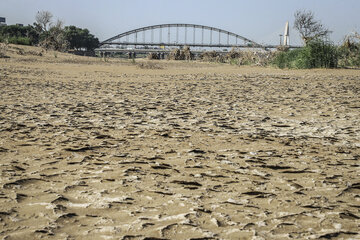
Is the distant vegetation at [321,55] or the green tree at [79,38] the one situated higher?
the green tree at [79,38]

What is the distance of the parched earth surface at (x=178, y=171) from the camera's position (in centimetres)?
196

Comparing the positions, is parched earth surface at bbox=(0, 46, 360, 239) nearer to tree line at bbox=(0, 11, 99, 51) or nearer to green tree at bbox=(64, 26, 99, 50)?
tree line at bbox=(0, 11, 99, 51)

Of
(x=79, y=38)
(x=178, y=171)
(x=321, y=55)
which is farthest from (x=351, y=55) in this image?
(x=79, y=38)

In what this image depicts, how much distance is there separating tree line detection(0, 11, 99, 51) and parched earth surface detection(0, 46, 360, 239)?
3118 cm

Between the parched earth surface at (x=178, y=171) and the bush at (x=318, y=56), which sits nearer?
the parched earth surface at (x=178, y=171)

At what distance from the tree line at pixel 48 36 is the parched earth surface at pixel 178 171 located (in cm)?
3118

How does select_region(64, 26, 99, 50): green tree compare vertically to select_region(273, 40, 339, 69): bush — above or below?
above

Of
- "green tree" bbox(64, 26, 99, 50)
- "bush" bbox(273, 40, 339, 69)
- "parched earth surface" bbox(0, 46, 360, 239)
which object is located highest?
"green tree" bbox(64, 26, 99, 50)

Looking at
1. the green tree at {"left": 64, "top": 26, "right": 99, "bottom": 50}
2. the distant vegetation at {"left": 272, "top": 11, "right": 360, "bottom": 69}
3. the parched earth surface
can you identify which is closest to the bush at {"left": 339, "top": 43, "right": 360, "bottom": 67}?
the distant vegetation at {"left": 272, "top": 11, "right": 360, "bottom": 69}

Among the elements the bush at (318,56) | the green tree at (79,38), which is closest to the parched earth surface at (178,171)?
the bush at (318,56)

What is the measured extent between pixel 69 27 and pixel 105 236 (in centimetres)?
8353

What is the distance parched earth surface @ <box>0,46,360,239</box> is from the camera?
196 centimetres

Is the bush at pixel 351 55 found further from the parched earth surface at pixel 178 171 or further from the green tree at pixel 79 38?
the green tree at pixel 79 38

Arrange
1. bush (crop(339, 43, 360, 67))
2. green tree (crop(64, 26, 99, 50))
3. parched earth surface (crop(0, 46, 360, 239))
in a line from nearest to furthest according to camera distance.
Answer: parched earth surface (crop(0, 46, 360, 239)), bush (crop(339, 43, 360, 67)), green tree (crop(64, 26, 99, 50))
